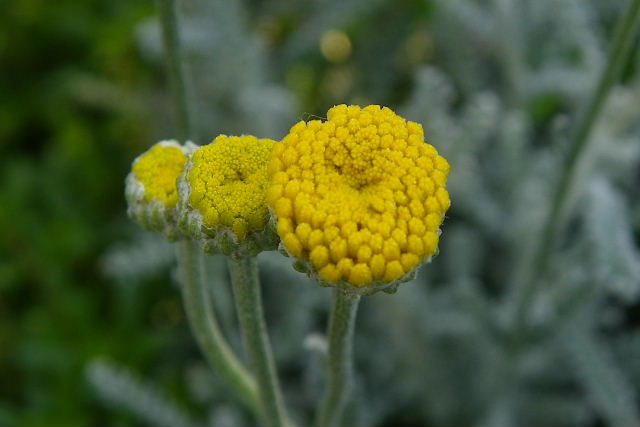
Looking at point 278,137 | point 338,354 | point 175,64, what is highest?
point 278,137

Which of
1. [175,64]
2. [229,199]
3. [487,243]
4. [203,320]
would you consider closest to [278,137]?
[487,243]

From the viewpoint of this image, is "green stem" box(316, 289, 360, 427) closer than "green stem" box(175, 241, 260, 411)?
Yes

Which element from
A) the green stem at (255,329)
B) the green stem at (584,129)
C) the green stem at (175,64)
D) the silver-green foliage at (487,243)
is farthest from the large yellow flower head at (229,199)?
the silver-green foliage at (487,243)

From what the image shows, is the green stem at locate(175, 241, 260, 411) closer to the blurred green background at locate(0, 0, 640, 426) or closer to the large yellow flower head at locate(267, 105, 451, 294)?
the large yellow flower head at locate(267, 105, 451, 294)

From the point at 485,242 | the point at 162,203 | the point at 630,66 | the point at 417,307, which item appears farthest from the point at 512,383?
the point at 162,203

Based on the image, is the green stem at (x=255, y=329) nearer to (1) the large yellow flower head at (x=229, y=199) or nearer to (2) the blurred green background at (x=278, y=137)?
(1) the large yellow flower head at (x=229, y=199)

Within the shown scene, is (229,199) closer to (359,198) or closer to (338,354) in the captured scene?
(359,198)

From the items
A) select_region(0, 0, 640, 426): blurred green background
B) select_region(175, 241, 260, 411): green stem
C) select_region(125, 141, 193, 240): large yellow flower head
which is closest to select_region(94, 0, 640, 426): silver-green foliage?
select_region(0, 0, 640, 426): blurred green background
